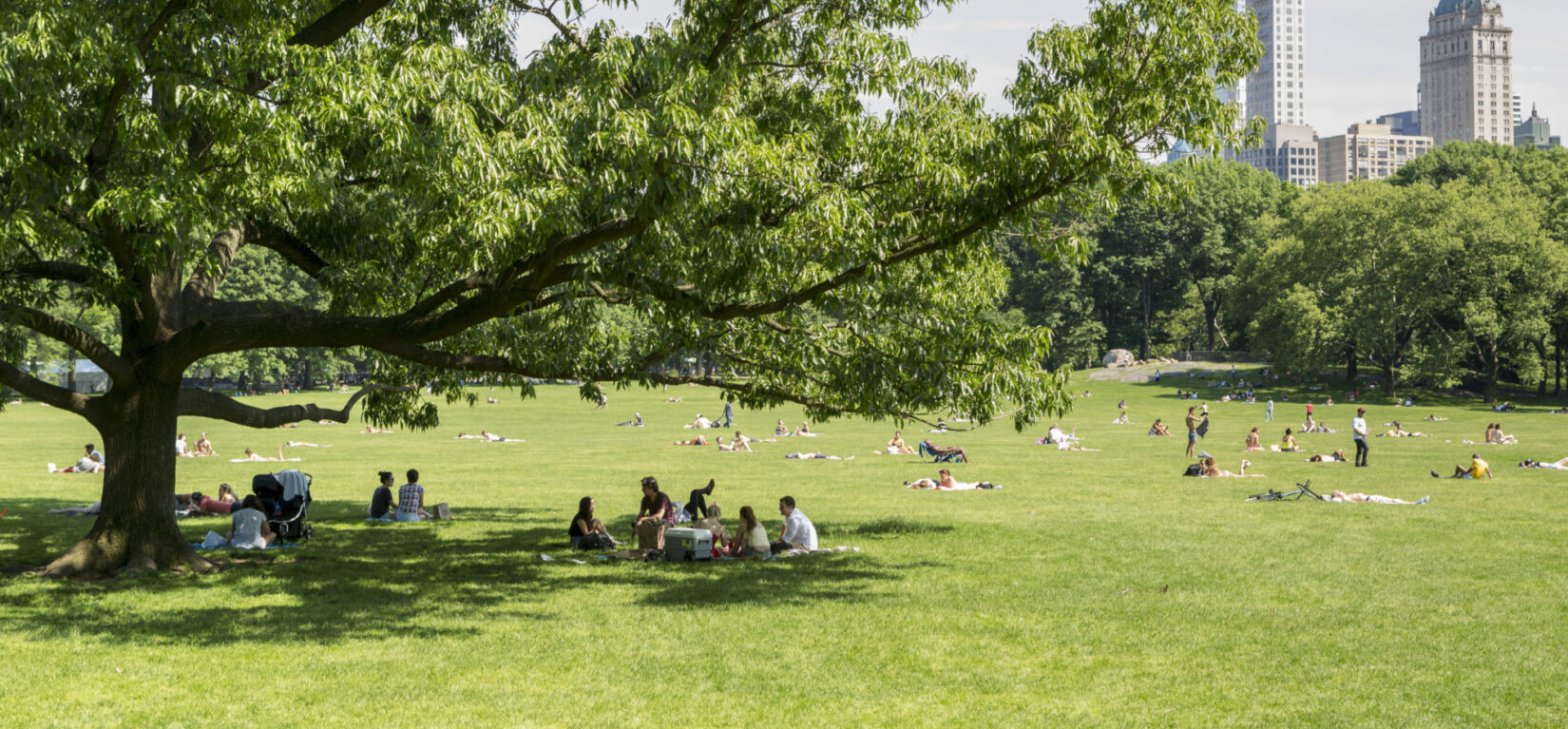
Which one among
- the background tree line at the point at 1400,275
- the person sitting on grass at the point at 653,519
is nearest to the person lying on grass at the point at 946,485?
the person sitting on grass at the point at 653,519

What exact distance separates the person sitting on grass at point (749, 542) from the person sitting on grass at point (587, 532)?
211 centimetres

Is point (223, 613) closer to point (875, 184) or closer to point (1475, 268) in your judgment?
point (875, 184)

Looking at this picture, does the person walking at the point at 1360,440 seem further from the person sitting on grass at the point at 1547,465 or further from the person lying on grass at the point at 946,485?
the person lying on grass at the point at 946,485

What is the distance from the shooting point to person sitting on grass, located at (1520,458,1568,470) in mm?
31016

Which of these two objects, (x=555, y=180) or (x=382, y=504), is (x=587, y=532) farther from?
(x=555, y=180)

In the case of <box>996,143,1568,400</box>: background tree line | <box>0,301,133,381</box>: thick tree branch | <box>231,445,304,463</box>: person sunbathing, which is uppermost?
<box>996,143,1568,400</box>: background tree line

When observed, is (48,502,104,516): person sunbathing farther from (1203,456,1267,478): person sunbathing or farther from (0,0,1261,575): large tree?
(1203,456,1267,478): person sunbathing

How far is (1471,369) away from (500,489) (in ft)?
223

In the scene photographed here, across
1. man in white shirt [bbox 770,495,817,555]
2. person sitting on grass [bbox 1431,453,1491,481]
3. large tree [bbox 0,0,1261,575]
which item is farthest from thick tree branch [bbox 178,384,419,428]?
person sitting on grass [bbox 1431,453,1491,481]

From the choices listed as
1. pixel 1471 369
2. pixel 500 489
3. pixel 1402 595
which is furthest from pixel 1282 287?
pixel 1402 595

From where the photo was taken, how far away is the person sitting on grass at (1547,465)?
102 ft

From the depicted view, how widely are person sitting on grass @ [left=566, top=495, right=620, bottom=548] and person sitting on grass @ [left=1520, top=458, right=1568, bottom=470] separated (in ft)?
84.6

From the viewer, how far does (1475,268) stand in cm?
6900

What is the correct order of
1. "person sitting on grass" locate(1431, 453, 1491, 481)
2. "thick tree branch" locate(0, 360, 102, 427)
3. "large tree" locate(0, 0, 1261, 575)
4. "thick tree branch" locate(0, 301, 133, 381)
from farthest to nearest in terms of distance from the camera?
"person sitting on grass" locate(1431, 453, 1491, 481) < "thick tree branch" locate(0, 360, 102, 427) < "thick tree branch" locate(0, 301, 133, 381) < "large tree" locate(0, 0, 1261, 575)
